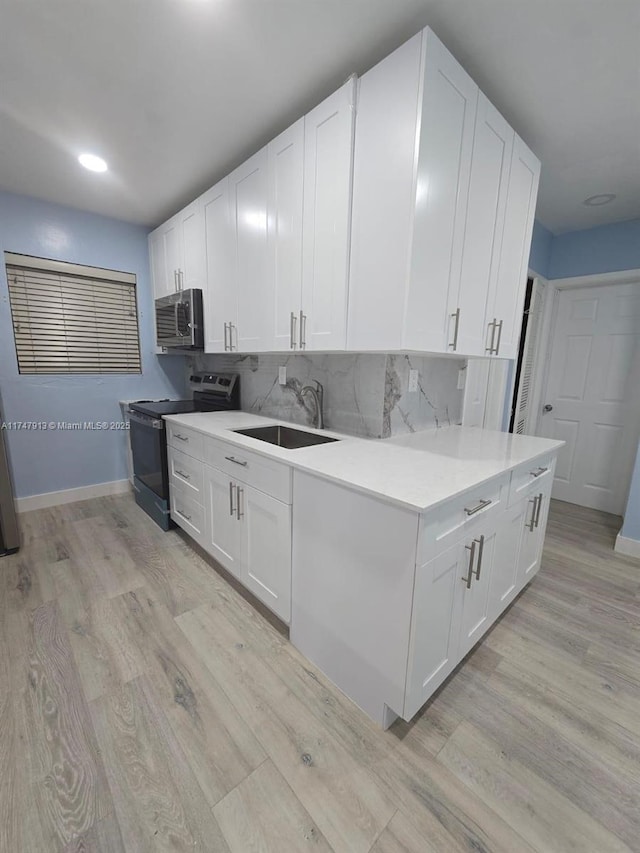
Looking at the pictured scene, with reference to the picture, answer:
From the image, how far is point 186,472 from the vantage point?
226 cm

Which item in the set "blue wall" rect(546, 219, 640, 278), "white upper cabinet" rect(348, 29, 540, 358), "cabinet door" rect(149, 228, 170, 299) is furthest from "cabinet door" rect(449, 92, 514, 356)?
"cabinet door" rect(149, 228, 170, 299)

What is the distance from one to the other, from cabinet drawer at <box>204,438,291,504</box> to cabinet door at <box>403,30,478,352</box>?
0.77 metres

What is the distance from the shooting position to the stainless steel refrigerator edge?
2.16 metres

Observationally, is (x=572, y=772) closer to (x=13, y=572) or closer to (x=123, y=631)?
(x=123, y=631)

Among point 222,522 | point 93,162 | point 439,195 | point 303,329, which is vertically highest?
point 93,162

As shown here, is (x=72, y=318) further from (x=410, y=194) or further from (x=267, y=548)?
(x=410, y=194)

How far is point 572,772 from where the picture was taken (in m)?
1.10

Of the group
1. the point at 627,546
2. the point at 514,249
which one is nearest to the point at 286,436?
the point at 514,249

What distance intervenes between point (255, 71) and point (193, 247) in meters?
1.31

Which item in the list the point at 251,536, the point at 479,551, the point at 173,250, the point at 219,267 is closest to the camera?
the point at 479,551

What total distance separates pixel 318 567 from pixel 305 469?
0.40m

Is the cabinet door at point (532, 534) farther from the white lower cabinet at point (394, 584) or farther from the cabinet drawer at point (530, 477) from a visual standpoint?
the white lower cabinet at point (394, 584)

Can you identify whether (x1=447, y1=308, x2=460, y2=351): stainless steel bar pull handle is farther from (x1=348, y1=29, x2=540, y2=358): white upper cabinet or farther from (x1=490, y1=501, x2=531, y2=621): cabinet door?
(x1=490, y1=501, x2=531, y2=621): cabinet door

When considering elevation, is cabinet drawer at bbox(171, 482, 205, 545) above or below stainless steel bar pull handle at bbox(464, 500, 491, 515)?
below
